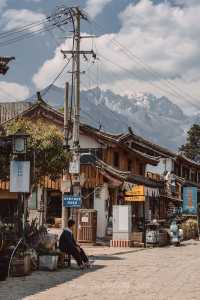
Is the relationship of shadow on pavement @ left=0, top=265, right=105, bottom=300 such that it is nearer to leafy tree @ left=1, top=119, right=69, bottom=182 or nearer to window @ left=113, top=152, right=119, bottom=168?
leafy tree @ left=1, top=119, right=69, bottom=182

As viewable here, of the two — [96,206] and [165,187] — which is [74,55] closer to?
[96,206]

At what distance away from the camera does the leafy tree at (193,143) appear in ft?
220

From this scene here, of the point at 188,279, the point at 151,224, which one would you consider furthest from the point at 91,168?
the point at 188,279

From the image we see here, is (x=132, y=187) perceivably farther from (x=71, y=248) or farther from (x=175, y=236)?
(x=71, y=248)

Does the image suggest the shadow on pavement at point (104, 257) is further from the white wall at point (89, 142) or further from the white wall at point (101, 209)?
the white wall at point (89, 142)

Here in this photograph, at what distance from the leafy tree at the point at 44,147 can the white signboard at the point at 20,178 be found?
233 centimetres

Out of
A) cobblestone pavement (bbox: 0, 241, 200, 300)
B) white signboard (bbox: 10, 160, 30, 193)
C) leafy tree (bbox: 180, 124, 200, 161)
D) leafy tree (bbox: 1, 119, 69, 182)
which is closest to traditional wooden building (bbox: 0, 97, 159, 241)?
leafy tree (bbox: 1, 119, 69, 182)

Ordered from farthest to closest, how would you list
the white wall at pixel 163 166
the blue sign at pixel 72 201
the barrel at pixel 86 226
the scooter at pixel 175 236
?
1. the white wall at pixel 163 166
2. the scooter at pixel 175 236
3. the barrel at pixel 86 226
4. the blue sign at pixel 72 201

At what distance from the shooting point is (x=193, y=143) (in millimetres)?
68188

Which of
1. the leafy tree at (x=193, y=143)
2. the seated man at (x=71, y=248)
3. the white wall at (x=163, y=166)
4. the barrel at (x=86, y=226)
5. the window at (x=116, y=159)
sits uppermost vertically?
the leafy tree at (x=193, y=143)

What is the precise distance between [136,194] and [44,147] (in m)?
14.1

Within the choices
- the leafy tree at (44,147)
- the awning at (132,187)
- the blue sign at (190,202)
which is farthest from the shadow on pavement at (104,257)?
the blue sign at (190,202)

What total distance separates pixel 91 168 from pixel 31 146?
535 inches

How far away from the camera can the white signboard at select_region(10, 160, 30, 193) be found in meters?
16.7
